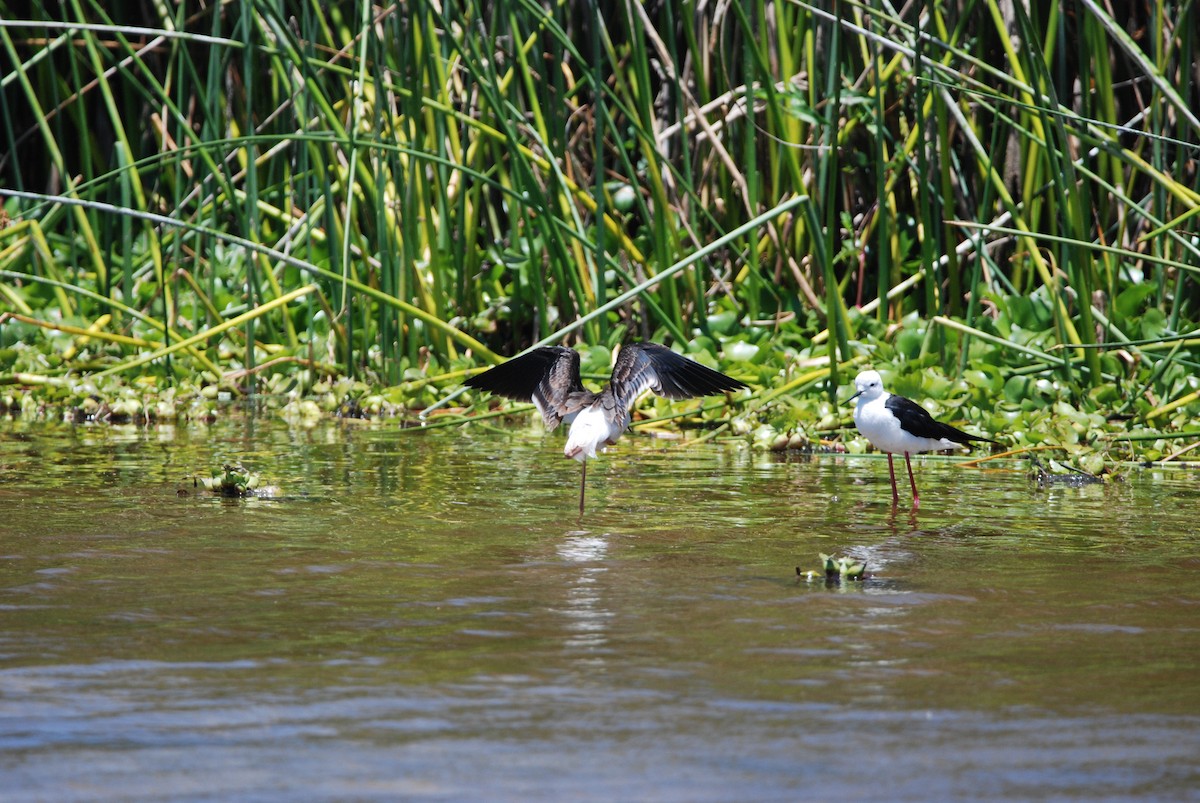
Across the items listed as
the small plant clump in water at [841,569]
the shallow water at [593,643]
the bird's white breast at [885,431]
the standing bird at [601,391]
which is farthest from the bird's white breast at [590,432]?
the small plant clump in water at [841,569]

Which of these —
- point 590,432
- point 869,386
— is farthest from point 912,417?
point 590,432

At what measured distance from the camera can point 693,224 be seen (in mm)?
7395

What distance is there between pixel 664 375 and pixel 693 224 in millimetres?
1992

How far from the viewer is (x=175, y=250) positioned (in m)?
7.75

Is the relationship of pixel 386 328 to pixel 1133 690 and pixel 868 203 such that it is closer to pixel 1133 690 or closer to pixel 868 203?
pixel 868 203

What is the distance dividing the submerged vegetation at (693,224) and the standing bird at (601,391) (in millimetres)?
377

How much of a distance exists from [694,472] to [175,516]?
6.38 feet

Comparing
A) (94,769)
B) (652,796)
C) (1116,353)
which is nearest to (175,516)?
(94,769)

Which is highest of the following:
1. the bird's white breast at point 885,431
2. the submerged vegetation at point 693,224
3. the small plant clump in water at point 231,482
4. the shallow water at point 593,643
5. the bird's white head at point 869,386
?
the submerged vegetation at point 693,224

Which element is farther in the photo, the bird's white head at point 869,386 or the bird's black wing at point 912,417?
the bird's white head at point 869,386

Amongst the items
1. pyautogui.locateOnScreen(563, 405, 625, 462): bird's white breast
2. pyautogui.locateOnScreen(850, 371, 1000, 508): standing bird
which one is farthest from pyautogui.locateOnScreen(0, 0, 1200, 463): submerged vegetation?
pyautogui.locateOnScreen(563, 405, 625, 462): bird's white breast

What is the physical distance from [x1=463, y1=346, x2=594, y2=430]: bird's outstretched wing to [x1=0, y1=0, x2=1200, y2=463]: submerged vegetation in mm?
354

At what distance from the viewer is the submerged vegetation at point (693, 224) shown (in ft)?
21.1

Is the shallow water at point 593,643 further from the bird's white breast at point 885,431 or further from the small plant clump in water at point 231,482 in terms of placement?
the bird's white breast at point 885,431
